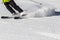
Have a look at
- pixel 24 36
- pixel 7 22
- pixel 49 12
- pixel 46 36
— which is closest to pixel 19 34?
pixel 24 36

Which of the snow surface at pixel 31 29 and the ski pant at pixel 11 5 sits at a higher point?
the ski pant at pixel 11 5

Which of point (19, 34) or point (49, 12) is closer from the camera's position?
point (19, 34)

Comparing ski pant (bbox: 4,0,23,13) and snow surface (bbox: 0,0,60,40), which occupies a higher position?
ski pant (bbox: 4,0,23,13)

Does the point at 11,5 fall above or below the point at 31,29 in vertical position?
above

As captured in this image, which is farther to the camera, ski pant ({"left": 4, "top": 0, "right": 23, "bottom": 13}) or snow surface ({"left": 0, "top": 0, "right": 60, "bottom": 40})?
ski pant ({"left": 4, "top": 0, "right": 23, "bottom": 13})

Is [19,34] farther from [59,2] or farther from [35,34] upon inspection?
[59,2]

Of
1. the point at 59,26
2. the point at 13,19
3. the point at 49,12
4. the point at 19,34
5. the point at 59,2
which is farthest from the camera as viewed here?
the point at 59,2

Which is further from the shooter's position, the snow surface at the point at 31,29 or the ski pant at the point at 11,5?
the ski pant at the point at 11,5

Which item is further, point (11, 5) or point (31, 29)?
point (11, 5)

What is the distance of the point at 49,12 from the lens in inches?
343

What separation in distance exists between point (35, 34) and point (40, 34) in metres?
0.11

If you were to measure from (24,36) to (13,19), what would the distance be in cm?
240

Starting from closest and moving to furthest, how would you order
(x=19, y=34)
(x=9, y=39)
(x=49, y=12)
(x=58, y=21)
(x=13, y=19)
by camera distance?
(x=9, y=39) → (x=19, y=34) → (x=58, y=21) → (x=13, y=19) → (x=49, y=12)

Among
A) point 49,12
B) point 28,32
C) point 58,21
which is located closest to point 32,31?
point 28,32
